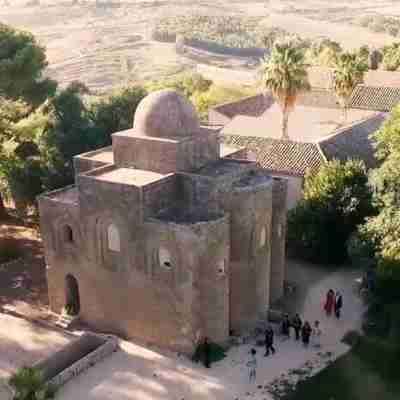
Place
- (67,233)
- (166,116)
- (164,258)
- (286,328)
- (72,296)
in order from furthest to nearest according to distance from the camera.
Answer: (72,296)
(67,233)
(286,328)
(166,116)
(164,258)

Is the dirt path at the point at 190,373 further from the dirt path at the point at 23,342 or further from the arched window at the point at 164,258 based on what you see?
the arched window at the point at 164,258

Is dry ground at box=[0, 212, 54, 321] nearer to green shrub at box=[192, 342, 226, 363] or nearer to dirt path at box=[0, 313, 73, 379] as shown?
dirt path at box=[0, 313, 73, 379]

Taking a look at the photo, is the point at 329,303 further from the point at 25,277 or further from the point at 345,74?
the point at 345,74

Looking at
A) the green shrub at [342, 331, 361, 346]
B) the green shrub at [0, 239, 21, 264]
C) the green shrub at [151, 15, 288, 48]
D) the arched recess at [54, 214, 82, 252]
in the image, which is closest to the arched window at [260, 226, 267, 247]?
the green shrub at [342, 331, 361, 346]

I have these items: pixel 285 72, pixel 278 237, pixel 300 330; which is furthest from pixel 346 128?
pixel 300 330

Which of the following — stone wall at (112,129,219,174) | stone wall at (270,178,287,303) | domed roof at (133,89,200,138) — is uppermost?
Answer: domed roof at (133,89,200,138)

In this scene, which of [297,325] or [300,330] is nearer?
[297,325]
